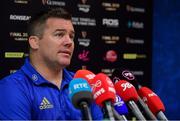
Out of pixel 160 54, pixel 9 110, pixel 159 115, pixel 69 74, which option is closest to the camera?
pixel 159 115

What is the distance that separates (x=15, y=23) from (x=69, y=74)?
62 centimetres

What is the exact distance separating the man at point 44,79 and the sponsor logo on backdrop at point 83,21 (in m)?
0.77

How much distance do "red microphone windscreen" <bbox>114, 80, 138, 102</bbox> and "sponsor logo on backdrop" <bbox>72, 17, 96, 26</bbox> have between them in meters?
1.36

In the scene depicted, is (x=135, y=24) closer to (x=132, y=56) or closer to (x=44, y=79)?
(x=132, y=56)

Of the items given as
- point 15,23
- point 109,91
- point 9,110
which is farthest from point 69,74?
point 109,91

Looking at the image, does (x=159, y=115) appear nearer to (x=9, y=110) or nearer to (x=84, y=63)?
(x=9, y=110)

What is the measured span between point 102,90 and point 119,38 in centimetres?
180

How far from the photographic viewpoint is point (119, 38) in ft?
9.86

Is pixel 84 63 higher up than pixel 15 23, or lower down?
lower down

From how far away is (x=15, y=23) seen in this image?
246 centimetres

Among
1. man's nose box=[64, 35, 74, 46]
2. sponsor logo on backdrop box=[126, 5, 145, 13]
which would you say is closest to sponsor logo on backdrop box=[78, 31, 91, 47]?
sponsor logo on backdrop box=[126, 5, 145, 13]

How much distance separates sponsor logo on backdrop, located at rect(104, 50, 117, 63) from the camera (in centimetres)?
293

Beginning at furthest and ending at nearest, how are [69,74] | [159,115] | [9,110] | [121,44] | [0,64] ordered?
[121,44], [0,64], [69,74], [9,110], [159,115]

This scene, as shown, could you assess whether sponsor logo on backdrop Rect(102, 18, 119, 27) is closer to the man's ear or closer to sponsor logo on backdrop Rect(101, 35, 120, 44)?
sponsor logo on backdrop Rect(101, 35, 120, 44)
